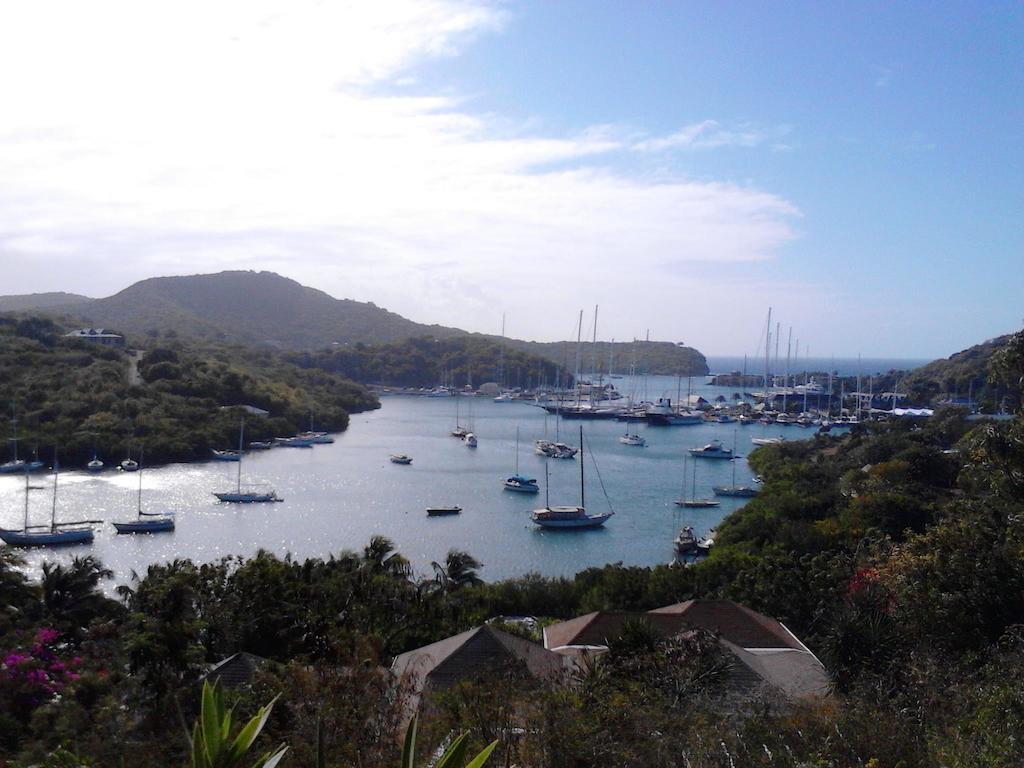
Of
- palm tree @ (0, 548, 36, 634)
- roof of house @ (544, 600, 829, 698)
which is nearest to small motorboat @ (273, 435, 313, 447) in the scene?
roof of house @ (544, 600, 829, 698)

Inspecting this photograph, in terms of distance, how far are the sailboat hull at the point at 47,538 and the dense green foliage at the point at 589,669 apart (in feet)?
42.8

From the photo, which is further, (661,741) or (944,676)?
(944,676)

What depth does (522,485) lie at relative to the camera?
35.8 meters

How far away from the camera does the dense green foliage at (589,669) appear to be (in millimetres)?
4738

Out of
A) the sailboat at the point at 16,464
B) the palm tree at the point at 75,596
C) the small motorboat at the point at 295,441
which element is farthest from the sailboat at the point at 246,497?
the palm tree at the point at 75,596

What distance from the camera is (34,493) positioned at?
31.5m

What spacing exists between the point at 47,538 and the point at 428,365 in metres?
69.9

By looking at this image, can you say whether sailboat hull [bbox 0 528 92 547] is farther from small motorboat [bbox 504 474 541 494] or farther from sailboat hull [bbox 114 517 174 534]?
small motorboat [bbox 504 474 541 494]

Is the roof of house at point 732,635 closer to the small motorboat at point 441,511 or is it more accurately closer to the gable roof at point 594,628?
the gable roof at point 594,628

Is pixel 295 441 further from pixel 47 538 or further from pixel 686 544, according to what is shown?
pixel 686 544

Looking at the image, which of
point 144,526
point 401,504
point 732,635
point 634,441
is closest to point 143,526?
point 144,526

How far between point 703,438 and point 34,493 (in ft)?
126

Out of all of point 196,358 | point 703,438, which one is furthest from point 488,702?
point 196,358

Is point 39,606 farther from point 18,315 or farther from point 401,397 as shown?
point 401,397
